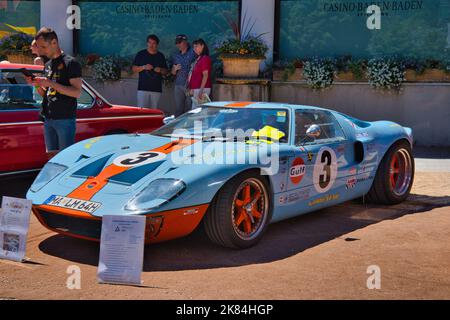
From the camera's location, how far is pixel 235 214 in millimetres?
5195

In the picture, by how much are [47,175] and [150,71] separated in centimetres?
611

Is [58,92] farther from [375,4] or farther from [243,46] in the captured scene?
[375,4]

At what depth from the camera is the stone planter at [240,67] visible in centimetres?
1177

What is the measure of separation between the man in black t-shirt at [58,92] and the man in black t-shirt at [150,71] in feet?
15.7

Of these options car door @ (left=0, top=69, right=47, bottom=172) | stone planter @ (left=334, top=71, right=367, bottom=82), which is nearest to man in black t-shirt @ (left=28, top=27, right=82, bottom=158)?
car door @ (left=0, top=69, right=47, bottom=172)

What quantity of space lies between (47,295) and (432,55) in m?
9.05

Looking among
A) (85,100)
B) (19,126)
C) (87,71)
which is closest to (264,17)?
(87,71)

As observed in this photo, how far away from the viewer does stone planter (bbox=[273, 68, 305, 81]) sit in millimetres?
11883

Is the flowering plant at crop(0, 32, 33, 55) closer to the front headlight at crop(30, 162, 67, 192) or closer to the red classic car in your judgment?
the red classic car

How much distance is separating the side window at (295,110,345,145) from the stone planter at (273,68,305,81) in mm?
5404

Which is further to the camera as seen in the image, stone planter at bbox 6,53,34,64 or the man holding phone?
stone planter at bbox 6,53,34,64

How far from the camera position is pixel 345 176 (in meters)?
6.34

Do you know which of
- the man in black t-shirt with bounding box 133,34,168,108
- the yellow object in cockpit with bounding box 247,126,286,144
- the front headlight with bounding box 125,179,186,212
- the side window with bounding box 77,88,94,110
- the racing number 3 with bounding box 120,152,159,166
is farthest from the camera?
the man in black t-shirt with bounding box 133,34,168,108

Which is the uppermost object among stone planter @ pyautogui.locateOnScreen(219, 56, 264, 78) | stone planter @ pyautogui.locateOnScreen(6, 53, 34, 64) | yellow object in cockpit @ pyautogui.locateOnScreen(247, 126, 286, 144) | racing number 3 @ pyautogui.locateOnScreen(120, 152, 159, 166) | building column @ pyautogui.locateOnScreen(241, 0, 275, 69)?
building column @ pyautogui.locateOnScreen(241, 0, 275, 69)
